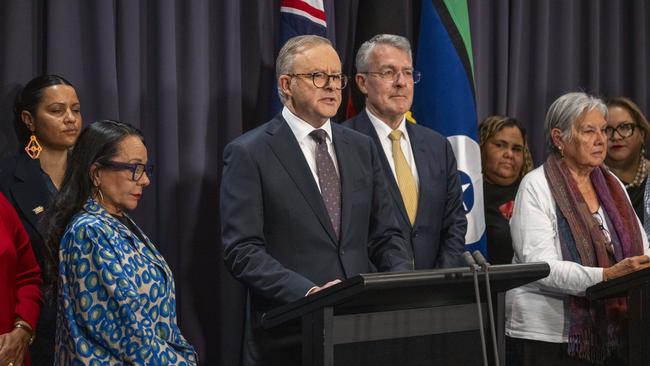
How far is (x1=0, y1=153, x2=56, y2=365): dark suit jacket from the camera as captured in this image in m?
3.19

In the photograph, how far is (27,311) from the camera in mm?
2967

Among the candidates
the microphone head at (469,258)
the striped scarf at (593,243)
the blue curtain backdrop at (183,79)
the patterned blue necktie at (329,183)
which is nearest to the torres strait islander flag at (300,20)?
the blue curtain backdrop at (183,79)

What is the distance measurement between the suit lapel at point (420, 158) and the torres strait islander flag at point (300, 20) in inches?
25.3

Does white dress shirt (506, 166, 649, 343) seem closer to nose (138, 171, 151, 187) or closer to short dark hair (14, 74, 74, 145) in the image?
nose (138, 171, 151, 187)

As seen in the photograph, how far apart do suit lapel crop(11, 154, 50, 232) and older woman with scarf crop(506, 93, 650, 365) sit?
5.95ft

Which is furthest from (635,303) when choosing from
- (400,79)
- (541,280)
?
(400,79)

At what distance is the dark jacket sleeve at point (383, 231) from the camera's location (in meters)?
3.26

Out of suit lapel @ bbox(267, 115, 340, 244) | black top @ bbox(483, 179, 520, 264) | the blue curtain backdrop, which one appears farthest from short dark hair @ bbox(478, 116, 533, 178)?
suit lapel @ bbox(267, 115, 340, 244)

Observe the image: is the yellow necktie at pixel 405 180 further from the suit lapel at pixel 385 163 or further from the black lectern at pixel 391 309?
the black lectern at pixel 391 309

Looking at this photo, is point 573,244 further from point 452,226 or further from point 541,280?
point 452,226

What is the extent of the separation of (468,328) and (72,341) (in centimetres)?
114

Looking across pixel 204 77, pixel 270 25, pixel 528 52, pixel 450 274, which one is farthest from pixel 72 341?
pixel 528 52

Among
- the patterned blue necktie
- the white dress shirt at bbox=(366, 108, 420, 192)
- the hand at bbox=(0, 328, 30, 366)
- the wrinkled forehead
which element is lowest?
the hand at bbox=(0, 328, 30, 366)

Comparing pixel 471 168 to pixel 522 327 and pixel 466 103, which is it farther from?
pixel 522 327
